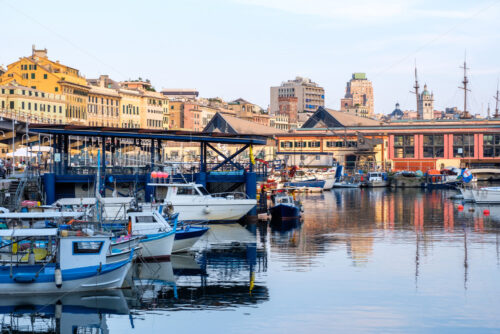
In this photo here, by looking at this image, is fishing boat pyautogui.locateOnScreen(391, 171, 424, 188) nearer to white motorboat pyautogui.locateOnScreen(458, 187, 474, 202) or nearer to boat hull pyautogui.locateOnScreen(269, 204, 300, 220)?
white motorboat pyautogui.locateOnScreen(458, 187, 474, 202)

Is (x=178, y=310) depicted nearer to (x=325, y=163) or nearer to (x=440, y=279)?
(x=440, y=279)

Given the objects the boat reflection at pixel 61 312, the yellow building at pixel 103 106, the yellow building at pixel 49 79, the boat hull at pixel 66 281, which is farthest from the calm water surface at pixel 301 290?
the yellow building at pixel 103 106

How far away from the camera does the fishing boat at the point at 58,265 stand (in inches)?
1469

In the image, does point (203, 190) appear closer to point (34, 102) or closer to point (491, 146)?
point (34, 102)

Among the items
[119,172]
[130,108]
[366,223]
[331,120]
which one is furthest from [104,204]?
[130,108]

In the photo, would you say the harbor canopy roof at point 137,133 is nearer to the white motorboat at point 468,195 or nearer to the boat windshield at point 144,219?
the boat windshield at point 144,219

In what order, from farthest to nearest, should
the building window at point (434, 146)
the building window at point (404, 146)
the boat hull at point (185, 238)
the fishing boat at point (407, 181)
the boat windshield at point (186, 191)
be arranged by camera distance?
the building window at point (404, 146), the building window at point (434, 146), the fishing boat at point (407, 181), the boat windshield at point (186, 191), the boat hull at point (185, 238)

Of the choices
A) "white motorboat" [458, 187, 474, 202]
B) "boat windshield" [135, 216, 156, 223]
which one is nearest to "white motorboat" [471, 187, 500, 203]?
"white motorboat" [458, 187, 474, 202]

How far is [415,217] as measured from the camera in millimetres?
79188

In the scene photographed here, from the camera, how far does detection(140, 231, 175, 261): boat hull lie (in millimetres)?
46562

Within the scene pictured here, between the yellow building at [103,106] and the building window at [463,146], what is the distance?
70881 millimetres

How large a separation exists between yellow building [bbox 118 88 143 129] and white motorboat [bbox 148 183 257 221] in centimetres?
11744

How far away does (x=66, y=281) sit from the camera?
37.7 meters

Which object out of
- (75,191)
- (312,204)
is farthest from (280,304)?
(312,204)
